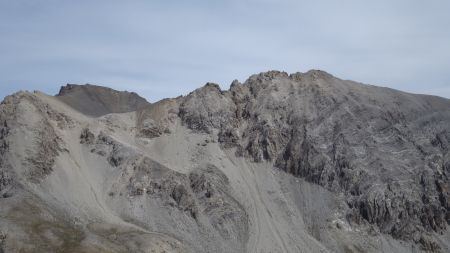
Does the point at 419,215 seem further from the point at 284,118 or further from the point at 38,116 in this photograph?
the point at 38,116

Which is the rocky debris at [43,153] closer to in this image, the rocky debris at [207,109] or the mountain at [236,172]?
the mountain at [236,172]

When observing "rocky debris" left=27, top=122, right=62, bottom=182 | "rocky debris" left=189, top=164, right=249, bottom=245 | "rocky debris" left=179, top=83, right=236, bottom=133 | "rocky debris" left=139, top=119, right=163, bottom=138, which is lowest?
"rocky debris" left=189, top=164, right=249, bottom=245

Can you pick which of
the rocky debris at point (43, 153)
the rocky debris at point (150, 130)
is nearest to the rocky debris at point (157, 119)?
the rocky debris at point (150, 130)

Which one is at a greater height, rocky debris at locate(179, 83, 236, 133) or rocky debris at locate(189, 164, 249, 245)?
rocky debris at locate(179, 83, 236, 133)

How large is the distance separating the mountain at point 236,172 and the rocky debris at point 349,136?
299 millimetres

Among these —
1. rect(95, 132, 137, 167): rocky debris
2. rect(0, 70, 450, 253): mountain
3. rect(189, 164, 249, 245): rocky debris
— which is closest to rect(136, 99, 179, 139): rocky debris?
rect(0, 70, 450, 253): mountain

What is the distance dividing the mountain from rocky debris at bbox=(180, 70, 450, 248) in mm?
299

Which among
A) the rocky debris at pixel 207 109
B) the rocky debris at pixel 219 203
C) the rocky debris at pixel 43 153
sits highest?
the rocky debris at pixel 207 109

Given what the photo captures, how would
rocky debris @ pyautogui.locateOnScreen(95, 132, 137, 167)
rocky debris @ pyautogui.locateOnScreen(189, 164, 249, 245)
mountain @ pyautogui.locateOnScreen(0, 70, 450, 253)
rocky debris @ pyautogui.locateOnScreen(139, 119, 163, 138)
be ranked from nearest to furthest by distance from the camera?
1. mountain @ pyautogui.locateOnScreen(0, 70, 450, 253)
2. rocky debris @ pyautogui.locateOnScreen(189, 164, 249, 245)
3. rocky debris @ pyautogui.locateOnScreen(95, 132, 137, 167)
4. rocky debris @ pyautogui.locateOnScreen(139, 119, 163, 138)

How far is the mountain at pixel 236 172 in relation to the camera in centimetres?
11775

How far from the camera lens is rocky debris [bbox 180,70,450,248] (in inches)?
5143

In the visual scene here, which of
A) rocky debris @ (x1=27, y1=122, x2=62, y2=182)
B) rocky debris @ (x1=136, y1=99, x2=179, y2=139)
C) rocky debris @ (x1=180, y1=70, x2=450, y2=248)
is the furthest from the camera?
rocky debris @ (x1=136, y1=99, x2=179, y2=139)

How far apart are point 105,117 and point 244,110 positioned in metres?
36.3

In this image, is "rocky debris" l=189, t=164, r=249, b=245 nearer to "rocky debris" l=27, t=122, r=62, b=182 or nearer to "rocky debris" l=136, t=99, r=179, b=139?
"rocky debris" l=136, t=99, r=179, b=139
